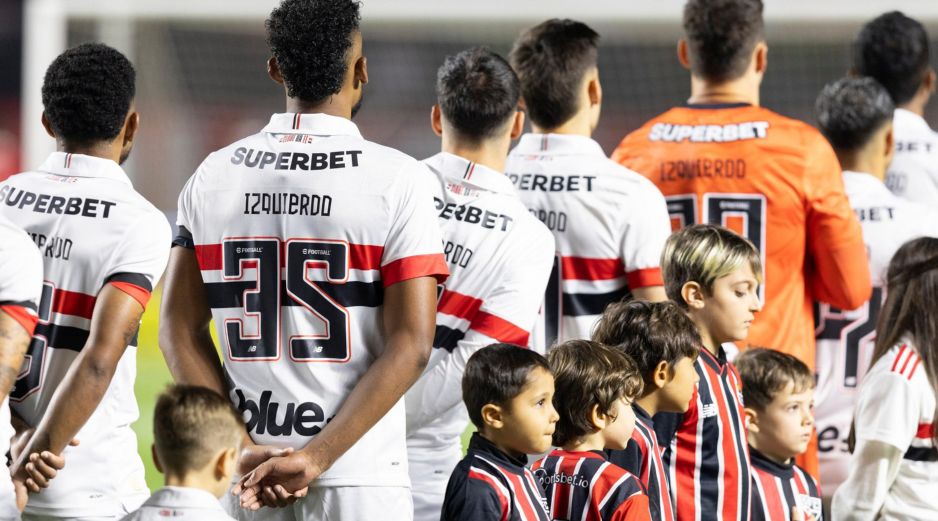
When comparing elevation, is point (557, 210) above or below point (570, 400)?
above

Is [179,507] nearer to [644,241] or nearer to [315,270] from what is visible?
[315,270]

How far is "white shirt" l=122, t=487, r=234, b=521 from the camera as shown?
2.55 m

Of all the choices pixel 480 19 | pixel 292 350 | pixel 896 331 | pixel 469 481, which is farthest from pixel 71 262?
pixel 480 19

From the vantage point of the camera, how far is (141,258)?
331 cm

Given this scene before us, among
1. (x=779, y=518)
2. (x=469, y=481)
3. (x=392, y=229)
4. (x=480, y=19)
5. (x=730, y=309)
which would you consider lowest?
(x=779, y=518)

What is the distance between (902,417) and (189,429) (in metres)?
2.58

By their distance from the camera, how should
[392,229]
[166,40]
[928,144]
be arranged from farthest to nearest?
[166,40] → [928,144] → [392,229]

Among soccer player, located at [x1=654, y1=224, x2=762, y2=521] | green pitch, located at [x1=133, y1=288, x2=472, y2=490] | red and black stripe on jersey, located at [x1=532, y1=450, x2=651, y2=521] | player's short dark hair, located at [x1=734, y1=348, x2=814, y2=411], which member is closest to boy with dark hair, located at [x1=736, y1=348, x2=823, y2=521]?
player's short dark hair, located at [x1=734, y1=348, x2=814, y2=411]

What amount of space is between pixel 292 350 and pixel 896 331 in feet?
7.53

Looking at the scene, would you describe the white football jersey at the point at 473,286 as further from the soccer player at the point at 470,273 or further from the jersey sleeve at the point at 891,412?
the jersey sleeve at the point at 891,412

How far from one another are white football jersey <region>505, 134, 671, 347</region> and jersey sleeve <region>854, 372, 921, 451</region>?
0.84 m

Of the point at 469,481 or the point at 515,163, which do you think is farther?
the point at 515,163

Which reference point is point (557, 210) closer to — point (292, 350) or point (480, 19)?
point (292, 350)

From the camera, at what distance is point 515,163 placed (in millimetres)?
4535
